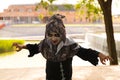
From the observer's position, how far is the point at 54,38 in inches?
154

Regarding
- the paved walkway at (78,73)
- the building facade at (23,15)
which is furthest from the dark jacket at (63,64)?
the building facade at (23,15)

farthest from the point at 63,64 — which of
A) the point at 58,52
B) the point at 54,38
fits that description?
the point at 54,38

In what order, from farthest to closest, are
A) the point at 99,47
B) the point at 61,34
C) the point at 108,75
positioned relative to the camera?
the point at 99,47 → the point at 108,75 → the point at 61,34

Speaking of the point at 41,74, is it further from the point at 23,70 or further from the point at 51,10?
the point at 51,10

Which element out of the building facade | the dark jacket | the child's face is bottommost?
the building facade

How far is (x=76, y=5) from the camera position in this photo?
12.2 meters

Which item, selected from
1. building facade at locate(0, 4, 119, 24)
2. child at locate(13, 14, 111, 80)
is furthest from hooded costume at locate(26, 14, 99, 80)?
building facade at locate(0, 4, 119, 24)

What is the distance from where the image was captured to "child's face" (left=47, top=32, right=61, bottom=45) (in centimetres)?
393

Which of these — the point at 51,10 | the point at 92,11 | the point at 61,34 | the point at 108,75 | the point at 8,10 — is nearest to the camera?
the point at 61,34

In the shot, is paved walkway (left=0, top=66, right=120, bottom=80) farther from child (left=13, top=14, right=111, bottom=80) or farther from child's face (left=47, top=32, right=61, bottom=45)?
child's face (left=47, top=32, right=61, bottom=45)

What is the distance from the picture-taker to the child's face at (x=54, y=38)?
393 centimetres

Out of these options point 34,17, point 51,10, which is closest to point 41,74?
point 51,10

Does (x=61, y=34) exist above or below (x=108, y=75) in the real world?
above

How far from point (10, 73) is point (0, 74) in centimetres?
26
